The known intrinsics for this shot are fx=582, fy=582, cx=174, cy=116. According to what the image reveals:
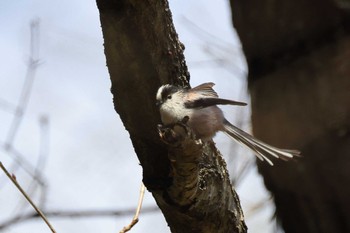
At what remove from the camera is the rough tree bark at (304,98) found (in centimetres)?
150

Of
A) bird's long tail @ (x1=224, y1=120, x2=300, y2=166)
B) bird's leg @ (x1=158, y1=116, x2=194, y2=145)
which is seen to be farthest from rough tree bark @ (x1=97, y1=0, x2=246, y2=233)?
bird's long tail @ (x1=224, y1=120, x2=300, y2=166)

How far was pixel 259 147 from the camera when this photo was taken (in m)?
1.71

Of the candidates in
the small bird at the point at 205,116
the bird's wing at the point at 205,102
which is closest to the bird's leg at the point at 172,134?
the small bird at the point at 205,116

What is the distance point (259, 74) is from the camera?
65.8 inches

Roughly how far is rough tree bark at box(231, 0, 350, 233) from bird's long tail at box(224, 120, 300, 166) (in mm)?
23

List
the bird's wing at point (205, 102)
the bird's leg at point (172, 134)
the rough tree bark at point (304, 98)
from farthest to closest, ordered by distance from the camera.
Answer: the bird's wing at point (205, 102), the rough tree bark at point (304, 98), the bird's leg at point (172, 134)

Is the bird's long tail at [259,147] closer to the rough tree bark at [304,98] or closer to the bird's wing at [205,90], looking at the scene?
the rough tree bark at [304,98]

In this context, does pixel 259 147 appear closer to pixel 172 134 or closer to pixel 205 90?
pixel 205 90

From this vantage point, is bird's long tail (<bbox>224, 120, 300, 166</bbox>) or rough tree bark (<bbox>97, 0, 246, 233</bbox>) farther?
bird's long tail (<bbox>224, 120, 300, 166</bbox>)

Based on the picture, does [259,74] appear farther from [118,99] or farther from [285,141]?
[118,99]

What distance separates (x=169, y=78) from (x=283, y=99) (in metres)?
0.35

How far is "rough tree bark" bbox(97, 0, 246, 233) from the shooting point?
1383 mm

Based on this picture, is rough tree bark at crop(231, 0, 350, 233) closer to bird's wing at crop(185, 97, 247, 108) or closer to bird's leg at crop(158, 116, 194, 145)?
bird's wing at crop(185, 97, 247, 108)

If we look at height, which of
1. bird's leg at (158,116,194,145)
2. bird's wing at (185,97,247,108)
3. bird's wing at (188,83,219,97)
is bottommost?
bird's leg at (158,116,194,145)
